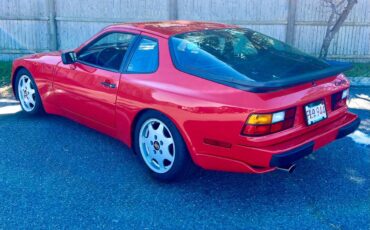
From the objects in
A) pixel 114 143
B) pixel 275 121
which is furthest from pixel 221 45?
pixel 114 143

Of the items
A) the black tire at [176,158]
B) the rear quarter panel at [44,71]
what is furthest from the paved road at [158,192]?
the rear quarter panel at [44,71]

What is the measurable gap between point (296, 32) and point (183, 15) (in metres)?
2.52

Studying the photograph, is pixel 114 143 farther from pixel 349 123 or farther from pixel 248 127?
pixel 349 123

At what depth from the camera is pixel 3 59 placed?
958cm

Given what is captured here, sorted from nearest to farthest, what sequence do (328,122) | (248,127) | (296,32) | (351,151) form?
(248,127) → (328,122) → (351,151) → (296,32)

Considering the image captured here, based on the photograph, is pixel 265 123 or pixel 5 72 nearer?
pixel 265 123

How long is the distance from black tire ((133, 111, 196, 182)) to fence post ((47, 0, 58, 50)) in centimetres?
630

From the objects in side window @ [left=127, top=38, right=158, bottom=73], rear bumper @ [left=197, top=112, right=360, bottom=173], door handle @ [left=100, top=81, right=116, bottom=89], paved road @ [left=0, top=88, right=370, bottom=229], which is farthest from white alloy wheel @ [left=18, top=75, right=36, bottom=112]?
rear bumper @ [left=197, top=112, right=360, bottom=173]

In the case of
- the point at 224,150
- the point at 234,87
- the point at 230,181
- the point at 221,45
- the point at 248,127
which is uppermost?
the point at 221,45

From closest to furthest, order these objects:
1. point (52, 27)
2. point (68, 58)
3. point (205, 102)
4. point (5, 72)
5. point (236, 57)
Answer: point (205, 102) < point (236, 57) < point (68, 58) < point (5, 72) < point (52, 27)

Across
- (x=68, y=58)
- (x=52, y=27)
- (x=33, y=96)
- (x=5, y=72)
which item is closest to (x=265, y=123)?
(x=68, y=58)

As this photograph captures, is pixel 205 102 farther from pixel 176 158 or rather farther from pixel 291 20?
pixel 291 20

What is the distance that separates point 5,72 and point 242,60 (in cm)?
Answer: 639

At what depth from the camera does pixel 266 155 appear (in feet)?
10.3
